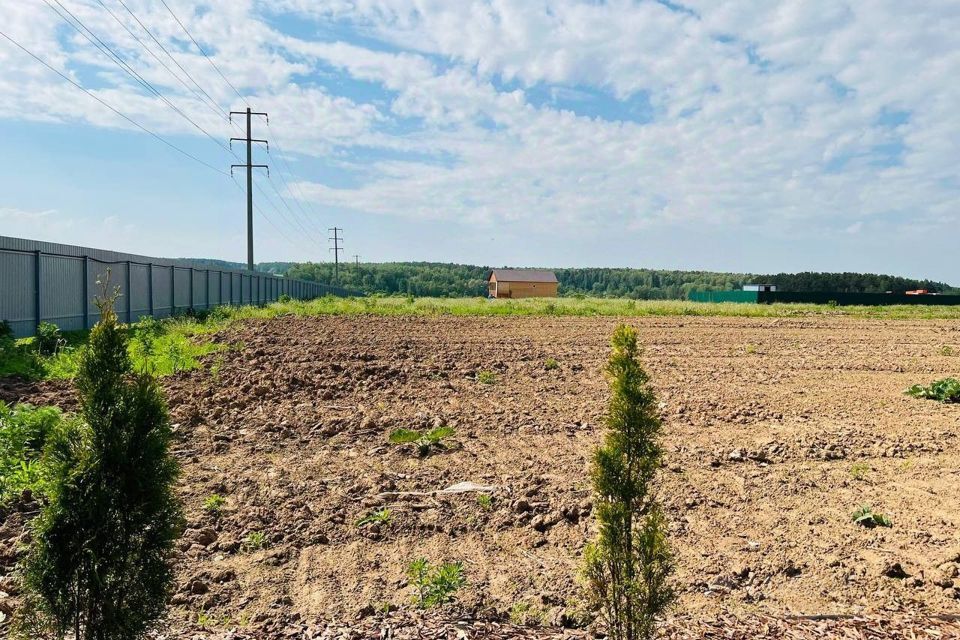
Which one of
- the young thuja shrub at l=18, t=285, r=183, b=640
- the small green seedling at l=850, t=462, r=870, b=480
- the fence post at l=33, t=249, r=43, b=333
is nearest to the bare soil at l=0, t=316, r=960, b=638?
the small green seedling at l=850, t=462, r=870, b=480

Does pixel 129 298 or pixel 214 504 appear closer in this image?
pixel 214 504

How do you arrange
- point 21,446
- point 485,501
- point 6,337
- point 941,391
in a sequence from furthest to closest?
point 6,337 → point 941,391 → point 21,446 → point 485,501

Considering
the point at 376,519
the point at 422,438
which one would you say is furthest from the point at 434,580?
the point at 422,438

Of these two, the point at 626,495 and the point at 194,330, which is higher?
the point at 626,495

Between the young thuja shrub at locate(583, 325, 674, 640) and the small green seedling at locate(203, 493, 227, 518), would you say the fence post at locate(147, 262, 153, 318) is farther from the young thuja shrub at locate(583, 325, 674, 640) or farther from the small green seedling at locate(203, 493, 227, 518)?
the young thuja shrub at locate(583, 325, 674, 640)

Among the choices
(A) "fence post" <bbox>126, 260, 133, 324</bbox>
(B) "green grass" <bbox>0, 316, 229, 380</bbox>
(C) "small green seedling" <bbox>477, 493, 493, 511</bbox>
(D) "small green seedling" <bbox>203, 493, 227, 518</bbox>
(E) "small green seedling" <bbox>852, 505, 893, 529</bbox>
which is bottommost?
(D) "small green seedling" <bbox>203, 493, 227, 518</bbox>

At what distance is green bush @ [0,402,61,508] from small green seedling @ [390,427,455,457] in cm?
308

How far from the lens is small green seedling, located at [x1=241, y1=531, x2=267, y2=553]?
429 centimetres

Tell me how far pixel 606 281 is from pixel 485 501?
136 m

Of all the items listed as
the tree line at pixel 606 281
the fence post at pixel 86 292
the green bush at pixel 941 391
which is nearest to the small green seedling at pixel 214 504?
the green bush at pixel 941 391

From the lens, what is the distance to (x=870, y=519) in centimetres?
466

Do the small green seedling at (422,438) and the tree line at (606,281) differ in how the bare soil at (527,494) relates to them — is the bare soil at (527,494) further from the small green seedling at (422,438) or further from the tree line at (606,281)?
the tree line at (606,281)

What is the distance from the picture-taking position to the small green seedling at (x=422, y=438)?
6.51 metres

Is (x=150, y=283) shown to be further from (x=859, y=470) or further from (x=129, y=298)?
(x=859, y=470)
